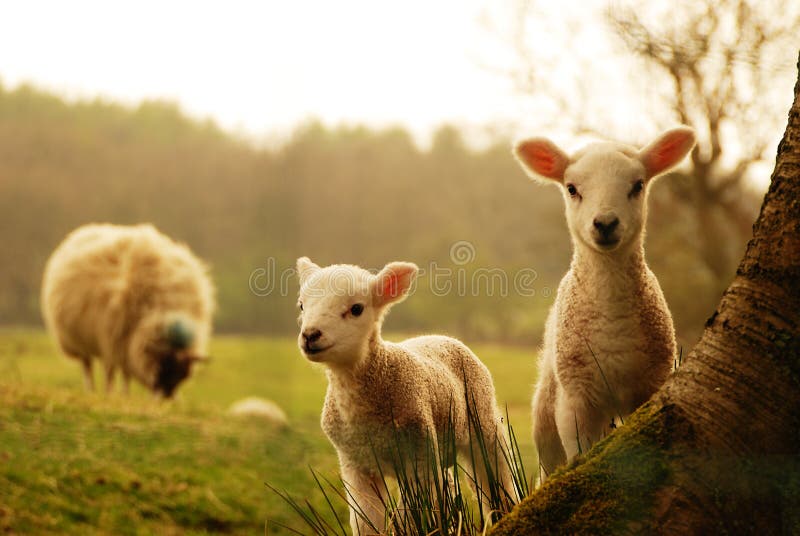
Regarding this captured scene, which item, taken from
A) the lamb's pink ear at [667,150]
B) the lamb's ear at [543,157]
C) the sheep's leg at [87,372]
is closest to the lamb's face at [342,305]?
the lamb's ear at [543,157]

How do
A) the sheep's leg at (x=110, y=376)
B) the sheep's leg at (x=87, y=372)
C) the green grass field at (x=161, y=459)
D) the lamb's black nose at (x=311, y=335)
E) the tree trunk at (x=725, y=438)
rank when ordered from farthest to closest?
the sheep's leg at (x=87, y=372)
the sheep's leg at (x=110, y=376)
the green grass field at (x=161, y=459)
the lamb's black nose at (x=311, y=335)
the tree trunk at (x=725, y=438)

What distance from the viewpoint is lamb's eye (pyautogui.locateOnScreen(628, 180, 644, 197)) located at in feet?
6.90

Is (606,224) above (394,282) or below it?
above

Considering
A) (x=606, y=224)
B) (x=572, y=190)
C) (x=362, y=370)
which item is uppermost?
(x=572, y=190)

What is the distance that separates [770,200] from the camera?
1.92 m

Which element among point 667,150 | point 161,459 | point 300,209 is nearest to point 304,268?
point 667,150

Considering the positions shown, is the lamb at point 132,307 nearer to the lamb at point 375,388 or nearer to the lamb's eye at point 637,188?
the lamb at point 375,388

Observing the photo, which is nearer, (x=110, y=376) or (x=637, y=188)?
(x=637, y=188)

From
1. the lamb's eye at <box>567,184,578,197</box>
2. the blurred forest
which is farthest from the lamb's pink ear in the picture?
the blurred forest

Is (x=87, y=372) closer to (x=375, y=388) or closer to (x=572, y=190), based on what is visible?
(x=375, y=388)

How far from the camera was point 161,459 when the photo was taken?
4613 mm

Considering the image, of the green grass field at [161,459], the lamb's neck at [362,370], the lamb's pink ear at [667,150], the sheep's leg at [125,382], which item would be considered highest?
the lamb's pink ear at [667,150]

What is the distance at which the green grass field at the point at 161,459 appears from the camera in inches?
149

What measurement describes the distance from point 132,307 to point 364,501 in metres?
7.61
